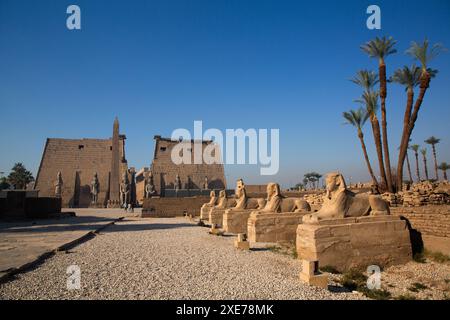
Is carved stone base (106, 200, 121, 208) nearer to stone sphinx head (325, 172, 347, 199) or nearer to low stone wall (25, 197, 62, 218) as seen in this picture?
low stone wall (25, 197, 62, 218)

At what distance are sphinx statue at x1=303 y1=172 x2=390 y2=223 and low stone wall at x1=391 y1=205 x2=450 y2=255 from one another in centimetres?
124

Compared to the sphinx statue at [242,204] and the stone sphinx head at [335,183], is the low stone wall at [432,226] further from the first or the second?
the sphinx statue at [242,204]

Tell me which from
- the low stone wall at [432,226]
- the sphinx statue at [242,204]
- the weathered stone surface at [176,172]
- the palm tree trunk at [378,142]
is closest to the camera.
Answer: the low stone wall at [432,226]

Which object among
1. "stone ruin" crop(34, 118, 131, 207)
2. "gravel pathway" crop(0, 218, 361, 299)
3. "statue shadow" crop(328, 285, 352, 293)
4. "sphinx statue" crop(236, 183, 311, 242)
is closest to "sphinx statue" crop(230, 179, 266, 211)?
"sphinx statue" crop(236, 183, 311, 242)

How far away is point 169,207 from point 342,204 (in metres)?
15.1

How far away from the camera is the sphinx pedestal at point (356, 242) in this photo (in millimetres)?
5508

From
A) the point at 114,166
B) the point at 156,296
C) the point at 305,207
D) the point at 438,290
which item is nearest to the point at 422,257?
the point at 438,290

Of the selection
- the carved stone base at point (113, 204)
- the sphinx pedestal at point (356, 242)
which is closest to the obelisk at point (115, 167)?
the carved stone base at point (113, 204)

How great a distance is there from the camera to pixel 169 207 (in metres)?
19.6

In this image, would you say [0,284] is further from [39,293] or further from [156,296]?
[156,296]

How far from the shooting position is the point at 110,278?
4707 millimetres

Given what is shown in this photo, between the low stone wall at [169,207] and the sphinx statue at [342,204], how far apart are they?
14.4 m

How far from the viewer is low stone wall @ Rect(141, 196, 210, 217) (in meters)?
19.4

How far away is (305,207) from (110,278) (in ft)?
19.3
